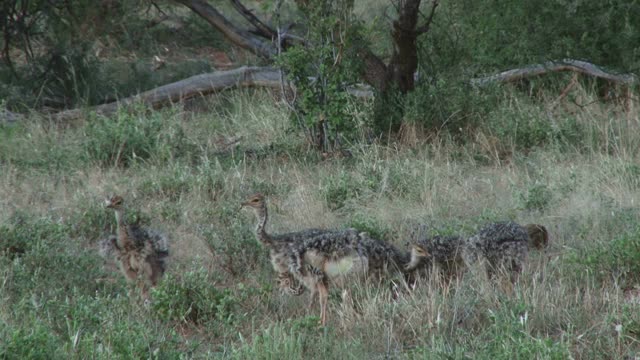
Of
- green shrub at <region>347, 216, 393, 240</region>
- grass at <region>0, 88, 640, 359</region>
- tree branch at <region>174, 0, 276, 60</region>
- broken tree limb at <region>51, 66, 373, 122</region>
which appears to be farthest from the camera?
broken tree limb at <region>51, 66, 373, 122</region>

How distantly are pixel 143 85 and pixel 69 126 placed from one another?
11.6ft

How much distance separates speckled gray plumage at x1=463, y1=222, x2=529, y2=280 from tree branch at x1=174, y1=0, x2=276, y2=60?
21.9ft

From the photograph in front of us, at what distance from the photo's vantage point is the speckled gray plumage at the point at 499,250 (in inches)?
289

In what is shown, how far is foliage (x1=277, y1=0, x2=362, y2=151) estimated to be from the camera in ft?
37.4

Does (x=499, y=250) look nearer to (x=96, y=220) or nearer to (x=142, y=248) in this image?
(x=142, y=248)

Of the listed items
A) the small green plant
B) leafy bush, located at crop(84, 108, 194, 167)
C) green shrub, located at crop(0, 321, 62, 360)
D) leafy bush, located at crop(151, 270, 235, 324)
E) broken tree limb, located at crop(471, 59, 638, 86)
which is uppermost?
broken tree limb, located at crop(471, 59, 638, 86)

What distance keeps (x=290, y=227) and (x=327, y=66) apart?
297 cm

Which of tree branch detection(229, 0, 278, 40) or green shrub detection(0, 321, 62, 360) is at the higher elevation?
tree branch detection(229, 0, 278, 40)

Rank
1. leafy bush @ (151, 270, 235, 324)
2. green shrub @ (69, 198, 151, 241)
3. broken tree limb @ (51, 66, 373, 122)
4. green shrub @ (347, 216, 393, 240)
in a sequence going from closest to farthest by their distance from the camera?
leafy bush @ (151, 270, 235, 324)
green shrub @ (347, 216, 393, 240)
green shrub @ (69, 198, 151, 241)
broken tree limb @ (51, 66, 373, 122)

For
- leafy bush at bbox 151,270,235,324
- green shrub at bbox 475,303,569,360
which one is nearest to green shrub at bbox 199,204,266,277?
leafy bush at bbox 151,270,235,324

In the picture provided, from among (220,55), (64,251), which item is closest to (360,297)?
(64,251)

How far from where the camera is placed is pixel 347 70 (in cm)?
1148

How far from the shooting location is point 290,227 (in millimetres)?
9023

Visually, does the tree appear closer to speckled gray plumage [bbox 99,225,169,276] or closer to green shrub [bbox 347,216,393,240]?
green shrub [bbox 347,216,393,240]
